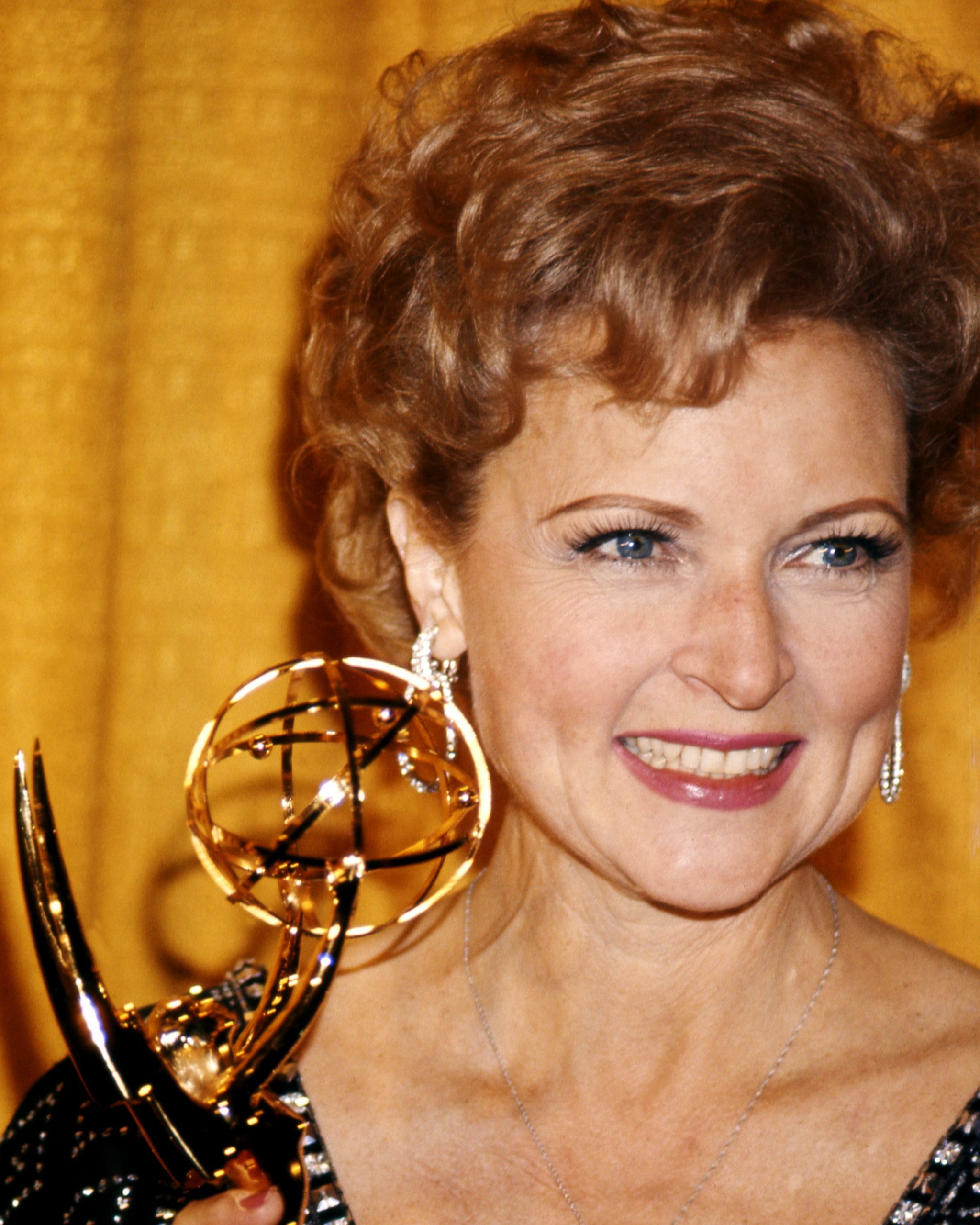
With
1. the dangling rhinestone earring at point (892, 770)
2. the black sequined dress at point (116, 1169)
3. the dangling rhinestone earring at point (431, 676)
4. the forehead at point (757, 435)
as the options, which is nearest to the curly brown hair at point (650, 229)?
the forehead at point (757, 435)

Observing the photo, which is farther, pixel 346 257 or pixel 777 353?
pixel 346 257

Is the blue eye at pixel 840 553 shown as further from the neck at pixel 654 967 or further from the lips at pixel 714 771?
the neck at pixel 654 967

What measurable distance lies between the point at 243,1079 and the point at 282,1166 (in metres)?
0.11

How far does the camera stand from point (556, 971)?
158cm

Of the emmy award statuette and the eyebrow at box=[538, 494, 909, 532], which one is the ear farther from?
the eyebrow at box=[538, 494, 909, 532]

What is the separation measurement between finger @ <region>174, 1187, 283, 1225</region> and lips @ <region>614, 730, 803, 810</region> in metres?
0.47

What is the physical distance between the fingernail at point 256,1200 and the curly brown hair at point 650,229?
645 millimetres

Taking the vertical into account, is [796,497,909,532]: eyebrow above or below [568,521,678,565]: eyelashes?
above

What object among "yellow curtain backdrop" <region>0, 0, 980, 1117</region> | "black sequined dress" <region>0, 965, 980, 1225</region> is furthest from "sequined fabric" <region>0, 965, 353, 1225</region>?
"yellow curtain backdrop" <region>0, 0, 980, 1117</region>

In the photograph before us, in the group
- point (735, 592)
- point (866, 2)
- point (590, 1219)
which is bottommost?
point (590, 1219)

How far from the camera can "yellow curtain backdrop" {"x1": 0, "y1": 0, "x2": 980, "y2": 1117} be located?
2.05 metres

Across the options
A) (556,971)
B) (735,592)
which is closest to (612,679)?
(735,592)

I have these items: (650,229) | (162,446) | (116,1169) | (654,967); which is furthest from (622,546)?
(162,446)

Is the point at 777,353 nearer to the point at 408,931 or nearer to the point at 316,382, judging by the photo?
the point at 316,382
